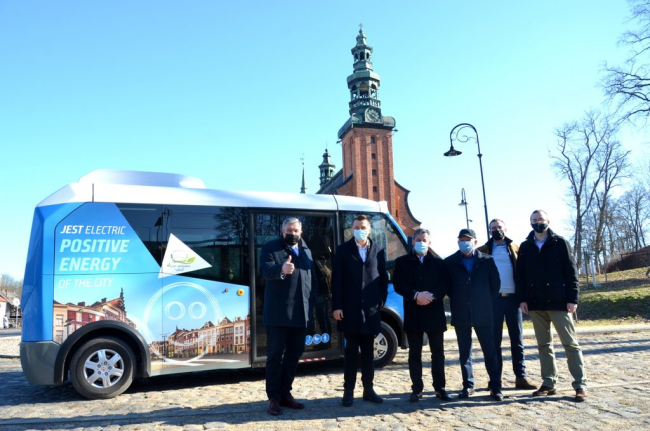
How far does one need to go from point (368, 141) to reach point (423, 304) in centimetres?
5578

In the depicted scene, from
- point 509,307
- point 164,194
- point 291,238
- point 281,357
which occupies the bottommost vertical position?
point 281,357

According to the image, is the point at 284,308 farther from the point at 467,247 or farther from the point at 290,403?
the point at 467,247

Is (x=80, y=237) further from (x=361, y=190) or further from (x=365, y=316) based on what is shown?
(x=361, y=190)

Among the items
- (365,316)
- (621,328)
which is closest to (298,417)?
(365,316)

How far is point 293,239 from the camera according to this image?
5.43m

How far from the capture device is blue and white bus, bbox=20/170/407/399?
625 cm

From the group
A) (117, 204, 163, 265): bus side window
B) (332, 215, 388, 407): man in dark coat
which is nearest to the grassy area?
(332, 215, 388, 407): man in dark coat

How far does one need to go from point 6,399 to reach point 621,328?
1473 cm

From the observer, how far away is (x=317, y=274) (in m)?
7.70

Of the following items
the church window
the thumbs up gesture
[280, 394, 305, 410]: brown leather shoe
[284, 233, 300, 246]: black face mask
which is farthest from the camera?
the church window

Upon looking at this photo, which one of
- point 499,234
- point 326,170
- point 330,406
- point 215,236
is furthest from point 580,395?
point 326,170

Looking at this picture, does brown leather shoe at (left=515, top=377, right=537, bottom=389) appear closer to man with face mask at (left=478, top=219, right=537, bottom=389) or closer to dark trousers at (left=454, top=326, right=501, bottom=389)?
man with face mask at (left=478, top=219, right=537, bottom=389)

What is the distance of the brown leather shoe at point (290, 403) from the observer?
5320 mm

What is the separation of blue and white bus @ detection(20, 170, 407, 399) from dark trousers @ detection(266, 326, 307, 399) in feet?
6.09
